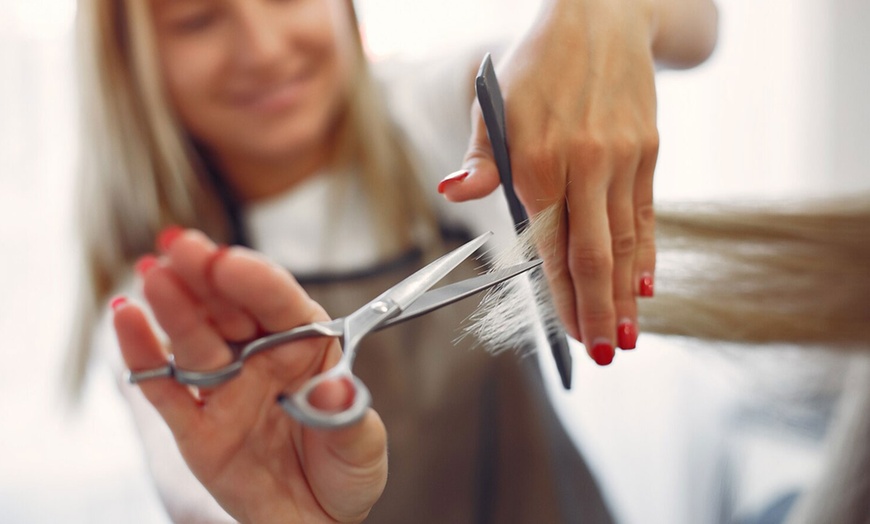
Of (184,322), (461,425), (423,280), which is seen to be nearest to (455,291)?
(423,280)

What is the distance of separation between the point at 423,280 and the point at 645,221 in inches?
4.8

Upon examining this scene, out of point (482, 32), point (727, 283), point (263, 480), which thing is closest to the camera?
point (263, 480)

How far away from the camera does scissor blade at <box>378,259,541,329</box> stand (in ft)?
1.01

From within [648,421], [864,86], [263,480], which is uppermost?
[263,480]

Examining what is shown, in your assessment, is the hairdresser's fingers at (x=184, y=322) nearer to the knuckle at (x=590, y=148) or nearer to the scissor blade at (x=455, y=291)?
the scissor blade at (x=455, y=291)

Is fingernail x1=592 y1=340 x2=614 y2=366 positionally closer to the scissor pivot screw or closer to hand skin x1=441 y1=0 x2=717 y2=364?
hand skin x1=441 y1=0 x2=717 y2=364

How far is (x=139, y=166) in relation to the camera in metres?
0.63

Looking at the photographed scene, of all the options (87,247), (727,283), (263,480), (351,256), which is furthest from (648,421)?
(87,247)

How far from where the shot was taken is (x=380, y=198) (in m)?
0.64

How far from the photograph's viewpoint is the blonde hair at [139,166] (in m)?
0.59

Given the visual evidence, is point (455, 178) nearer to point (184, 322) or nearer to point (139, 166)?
point (184, 322)

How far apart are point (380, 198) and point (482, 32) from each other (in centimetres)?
25

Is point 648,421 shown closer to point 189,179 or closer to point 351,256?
point 351,256

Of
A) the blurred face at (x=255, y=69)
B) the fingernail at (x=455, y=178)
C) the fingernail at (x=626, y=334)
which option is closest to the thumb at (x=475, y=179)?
the fingernail at (x=455, y=178)
